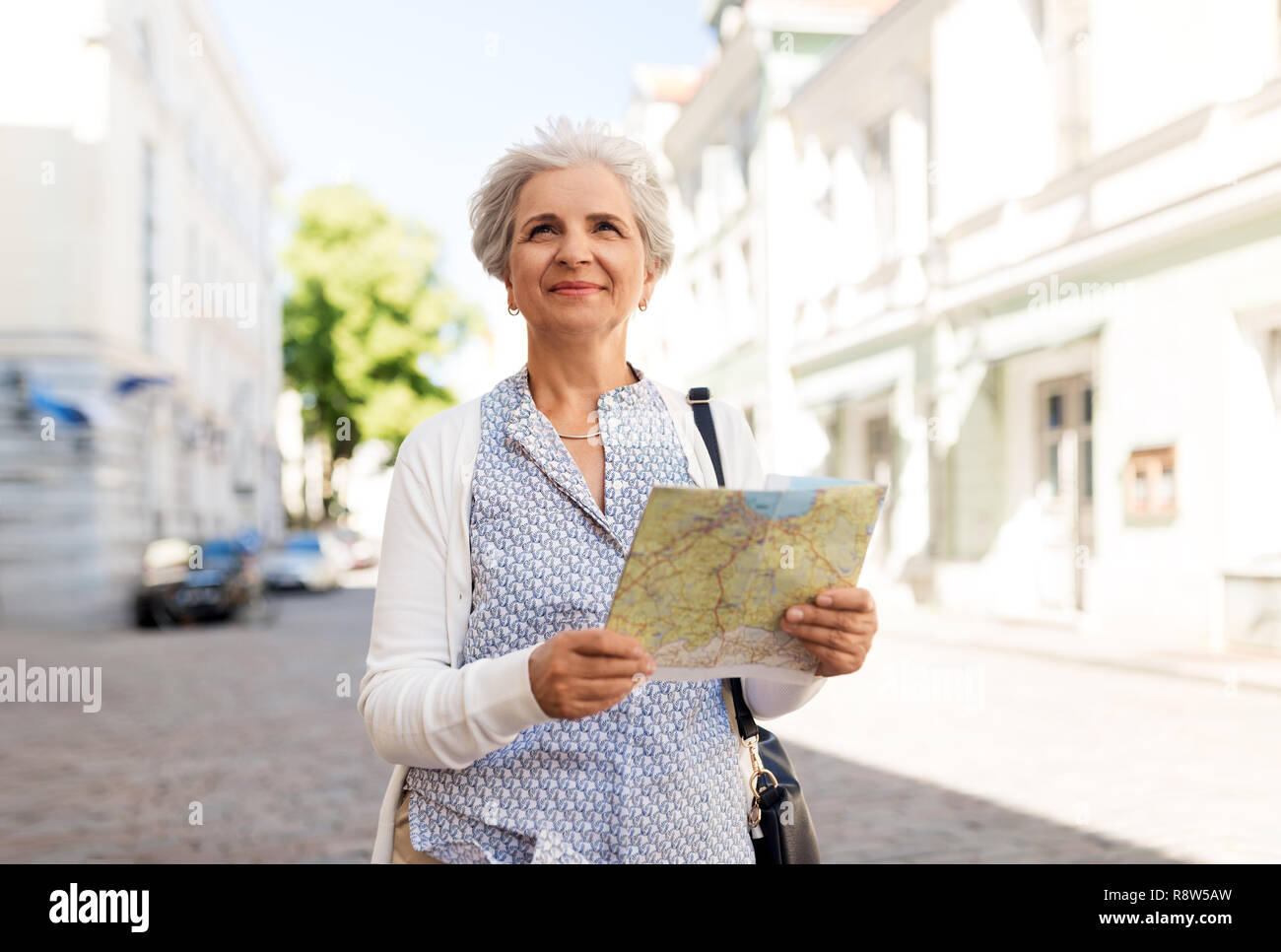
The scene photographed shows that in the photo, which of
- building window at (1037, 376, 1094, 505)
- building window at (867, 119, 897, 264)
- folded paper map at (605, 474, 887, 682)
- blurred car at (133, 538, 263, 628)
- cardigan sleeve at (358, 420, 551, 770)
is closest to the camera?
folded paper map at (605, 474, 887, 682)

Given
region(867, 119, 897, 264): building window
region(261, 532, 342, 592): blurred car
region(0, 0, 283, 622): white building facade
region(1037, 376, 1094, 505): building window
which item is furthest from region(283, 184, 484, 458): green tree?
region(1037, 376, 1094, 505): building window

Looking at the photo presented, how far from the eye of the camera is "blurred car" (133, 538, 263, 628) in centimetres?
1684

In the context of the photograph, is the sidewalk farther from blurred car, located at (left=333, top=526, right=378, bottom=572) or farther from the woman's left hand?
blurred car, located at (left=333, top=526, right=378, bottom=572)

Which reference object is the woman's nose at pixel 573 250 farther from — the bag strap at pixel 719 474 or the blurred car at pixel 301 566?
the blurred car at pixel 301 566

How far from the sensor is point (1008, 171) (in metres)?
14.6

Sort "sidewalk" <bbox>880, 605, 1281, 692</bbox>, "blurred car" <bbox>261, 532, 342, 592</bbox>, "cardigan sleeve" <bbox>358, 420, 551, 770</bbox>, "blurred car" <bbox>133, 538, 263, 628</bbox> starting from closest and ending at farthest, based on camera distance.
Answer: "cardigan sleeve" <bbox>358, 420, 551, 770</bbox> → "sidewalk" <bbox>880, 605, 1281, 692</bbox> → "blurred car" <bbox>133, 538, 263, 628</bbox> → "blurred car" <bbox>261, 532, 342, 592</bbox>

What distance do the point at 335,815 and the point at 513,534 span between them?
4.06 meters

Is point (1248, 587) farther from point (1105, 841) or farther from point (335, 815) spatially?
point (335, 815)

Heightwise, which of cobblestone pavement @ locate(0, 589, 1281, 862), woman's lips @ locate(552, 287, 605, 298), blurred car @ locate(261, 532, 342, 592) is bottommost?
cobblestone pavement @ locate(0, 589, 1281, 862)

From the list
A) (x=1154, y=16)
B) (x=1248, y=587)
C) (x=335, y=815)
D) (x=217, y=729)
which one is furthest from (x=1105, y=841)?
(x=1154, y=16)

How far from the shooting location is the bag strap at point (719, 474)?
5.96ft

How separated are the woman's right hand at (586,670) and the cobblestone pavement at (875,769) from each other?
330 centimetres

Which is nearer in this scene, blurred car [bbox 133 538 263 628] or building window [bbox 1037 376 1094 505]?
building window [bbox 1037 376 1094 505]

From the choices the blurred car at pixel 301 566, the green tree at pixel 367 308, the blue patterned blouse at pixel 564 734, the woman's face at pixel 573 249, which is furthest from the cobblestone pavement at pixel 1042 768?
the green tree at pixel 367 308
